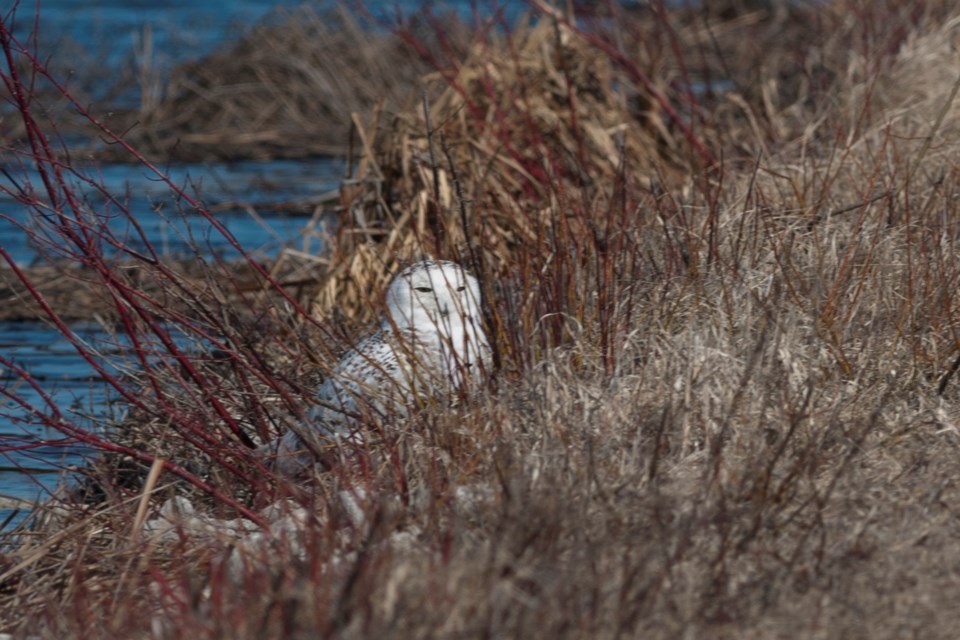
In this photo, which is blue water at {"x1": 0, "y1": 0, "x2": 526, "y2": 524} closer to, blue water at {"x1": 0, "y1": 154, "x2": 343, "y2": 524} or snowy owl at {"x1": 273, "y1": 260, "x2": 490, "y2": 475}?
blue water at {"x1": 0, "y1": 154, "x2": 343, "y2": 524}

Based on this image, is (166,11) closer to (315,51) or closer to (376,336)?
(315,51)

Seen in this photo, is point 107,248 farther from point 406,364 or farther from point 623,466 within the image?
point 623,466

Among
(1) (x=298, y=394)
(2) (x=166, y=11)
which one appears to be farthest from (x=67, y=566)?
(2) (x=166, y=11)

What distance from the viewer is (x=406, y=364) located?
4.04 metres

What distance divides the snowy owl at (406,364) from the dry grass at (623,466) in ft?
0.32

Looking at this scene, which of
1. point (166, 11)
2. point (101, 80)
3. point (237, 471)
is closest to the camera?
point (237, 471)

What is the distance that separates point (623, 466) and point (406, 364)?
945mm

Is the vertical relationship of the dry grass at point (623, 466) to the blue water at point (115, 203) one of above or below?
below

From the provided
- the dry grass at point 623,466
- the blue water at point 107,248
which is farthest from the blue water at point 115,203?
the dry grass at point 623,466

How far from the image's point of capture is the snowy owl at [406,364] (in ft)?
12.5

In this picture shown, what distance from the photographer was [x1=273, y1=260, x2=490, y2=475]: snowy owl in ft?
12.5

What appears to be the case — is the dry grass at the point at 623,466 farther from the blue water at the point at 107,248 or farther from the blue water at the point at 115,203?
the blue water at the point at 115,203

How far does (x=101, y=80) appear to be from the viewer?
13539 mm

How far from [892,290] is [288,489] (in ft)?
5.53
